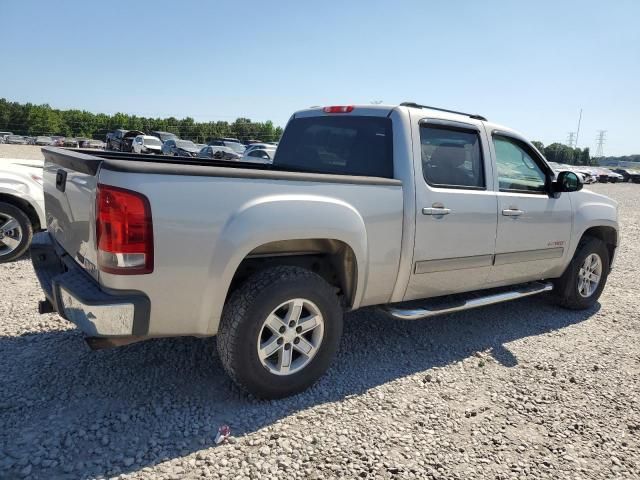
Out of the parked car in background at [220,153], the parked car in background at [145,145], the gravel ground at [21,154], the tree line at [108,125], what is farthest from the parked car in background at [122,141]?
the tree line at [108,125]

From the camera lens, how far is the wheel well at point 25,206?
5555 millimetres

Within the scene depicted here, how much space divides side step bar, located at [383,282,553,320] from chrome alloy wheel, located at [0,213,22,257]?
4.60 meters

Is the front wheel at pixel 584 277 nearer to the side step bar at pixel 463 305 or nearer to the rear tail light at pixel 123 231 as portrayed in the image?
the side step bar at pixel 463 305

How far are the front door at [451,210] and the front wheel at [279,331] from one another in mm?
828

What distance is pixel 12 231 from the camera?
563 centimetres

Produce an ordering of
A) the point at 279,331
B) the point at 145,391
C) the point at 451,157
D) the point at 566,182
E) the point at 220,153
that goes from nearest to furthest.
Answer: the point at 279,331, the point at 145,391, the point at 451,157, the point at 566,182, the point at 220,153

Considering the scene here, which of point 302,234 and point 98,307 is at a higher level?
point 302,234

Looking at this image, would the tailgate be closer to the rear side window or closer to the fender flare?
the fender flare

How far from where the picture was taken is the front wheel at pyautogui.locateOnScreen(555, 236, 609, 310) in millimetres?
5039

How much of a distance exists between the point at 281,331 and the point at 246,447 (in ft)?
2.28

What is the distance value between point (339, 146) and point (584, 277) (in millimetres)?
3214

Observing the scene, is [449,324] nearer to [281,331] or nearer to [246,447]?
[281,331]

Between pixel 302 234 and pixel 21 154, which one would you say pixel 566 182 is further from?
pixel 21 154

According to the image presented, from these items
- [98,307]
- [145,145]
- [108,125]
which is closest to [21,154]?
[145,145]
